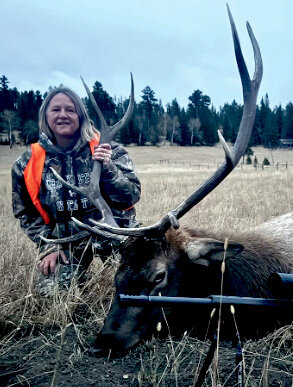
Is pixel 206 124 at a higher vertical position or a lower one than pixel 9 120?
higher

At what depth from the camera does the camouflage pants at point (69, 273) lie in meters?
3.83

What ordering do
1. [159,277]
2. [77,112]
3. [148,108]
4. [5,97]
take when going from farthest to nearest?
[148,108], [5,97], [77,112], [159,277]

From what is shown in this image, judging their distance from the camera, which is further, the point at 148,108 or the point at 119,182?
the point at 148,108

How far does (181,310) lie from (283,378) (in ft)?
3.02

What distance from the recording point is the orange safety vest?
4449mm

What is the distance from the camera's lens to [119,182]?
453cm

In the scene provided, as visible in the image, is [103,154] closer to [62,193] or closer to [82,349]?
[62,193]

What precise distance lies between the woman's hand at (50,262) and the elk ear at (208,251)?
1.77 metres

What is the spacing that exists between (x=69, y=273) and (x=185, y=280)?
1.75 meters

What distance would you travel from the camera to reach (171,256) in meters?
3.07

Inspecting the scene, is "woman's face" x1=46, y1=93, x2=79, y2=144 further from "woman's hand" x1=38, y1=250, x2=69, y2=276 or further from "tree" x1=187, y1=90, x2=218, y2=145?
"tree" x1=187, y1=90, x2=218, y2=145

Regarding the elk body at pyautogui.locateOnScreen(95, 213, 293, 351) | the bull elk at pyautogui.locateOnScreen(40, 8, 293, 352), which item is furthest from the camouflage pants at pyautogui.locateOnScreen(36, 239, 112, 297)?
the elk body at pyautogui.locateOnScreen(95, 213, 293, 351)

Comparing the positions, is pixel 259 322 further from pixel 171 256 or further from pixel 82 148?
pixel 82 148

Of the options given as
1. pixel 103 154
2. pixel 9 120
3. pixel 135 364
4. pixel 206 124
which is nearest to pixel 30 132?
pixel 9 120
